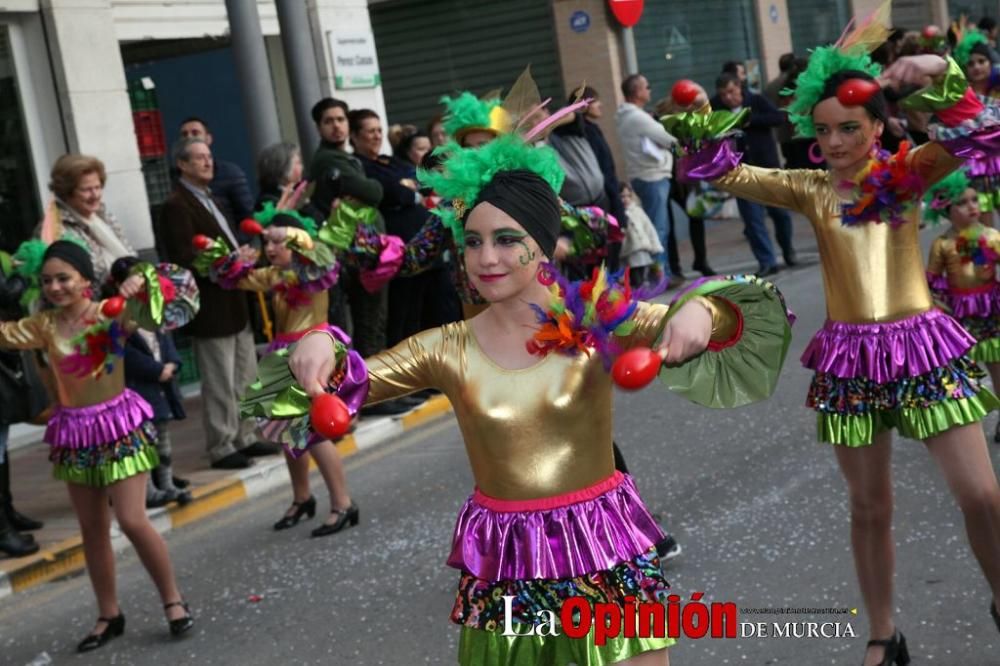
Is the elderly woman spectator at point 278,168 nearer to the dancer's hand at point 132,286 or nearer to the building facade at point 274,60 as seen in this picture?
the building facade at point 274,60

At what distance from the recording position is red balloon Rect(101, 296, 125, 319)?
601cm

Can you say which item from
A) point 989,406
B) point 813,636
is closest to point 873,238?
point 989,406

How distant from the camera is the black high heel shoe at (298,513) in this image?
308 inches

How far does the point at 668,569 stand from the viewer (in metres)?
6.12

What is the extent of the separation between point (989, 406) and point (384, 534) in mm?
3612

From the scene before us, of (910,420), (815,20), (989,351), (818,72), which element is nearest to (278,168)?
(989,351)

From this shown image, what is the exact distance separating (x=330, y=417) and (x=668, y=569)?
353cm

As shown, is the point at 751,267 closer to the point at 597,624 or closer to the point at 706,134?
the point at 706,134

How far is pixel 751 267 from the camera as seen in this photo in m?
15.7

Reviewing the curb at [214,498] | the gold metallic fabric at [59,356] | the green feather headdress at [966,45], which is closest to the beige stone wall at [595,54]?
the green feather headdress at [966,45]

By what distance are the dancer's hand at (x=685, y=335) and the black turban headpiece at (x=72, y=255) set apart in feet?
12.1

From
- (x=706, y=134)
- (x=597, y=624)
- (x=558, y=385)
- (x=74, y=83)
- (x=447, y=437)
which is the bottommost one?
(x=447, y=437)

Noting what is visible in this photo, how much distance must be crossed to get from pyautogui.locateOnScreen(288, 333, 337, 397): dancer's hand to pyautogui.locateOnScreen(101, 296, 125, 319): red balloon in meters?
2.84

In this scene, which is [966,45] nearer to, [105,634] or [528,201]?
[105,634]
